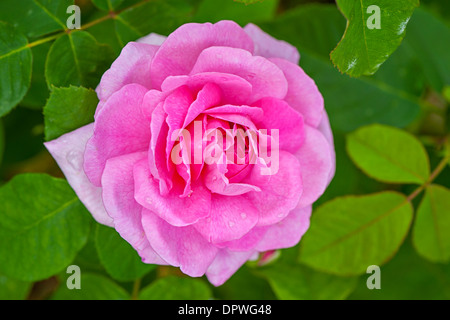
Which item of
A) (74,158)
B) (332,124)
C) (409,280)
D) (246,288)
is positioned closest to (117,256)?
(74,158)

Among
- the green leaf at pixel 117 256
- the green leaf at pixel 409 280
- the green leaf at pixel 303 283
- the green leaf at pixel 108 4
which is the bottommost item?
the green leaf at pixel 409 280

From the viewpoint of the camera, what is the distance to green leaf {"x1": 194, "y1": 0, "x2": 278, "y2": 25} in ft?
3.61

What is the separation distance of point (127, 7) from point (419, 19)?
0.76m

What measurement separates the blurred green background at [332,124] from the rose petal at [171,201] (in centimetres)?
26

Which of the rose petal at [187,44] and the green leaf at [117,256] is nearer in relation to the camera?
the rose petal at [187,44]

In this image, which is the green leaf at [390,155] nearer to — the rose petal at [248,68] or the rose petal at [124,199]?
the rose petal at [248,68]

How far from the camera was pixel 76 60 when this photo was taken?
73 centimetres

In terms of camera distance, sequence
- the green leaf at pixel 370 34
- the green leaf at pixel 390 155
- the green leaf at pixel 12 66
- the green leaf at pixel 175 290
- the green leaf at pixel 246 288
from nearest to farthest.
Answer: the green leaf at pixel 370 34
the green leaf at pixel 12 66
the green leaf at pixel 175 290
the green leaf at pixel 390 155
the green leaf at pixel 246 288

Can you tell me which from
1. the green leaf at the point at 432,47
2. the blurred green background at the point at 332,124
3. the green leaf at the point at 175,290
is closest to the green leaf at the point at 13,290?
the blurred green background at the point at 332,124

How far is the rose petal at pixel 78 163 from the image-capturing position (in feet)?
2.16

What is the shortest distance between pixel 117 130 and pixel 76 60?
0.17 metres

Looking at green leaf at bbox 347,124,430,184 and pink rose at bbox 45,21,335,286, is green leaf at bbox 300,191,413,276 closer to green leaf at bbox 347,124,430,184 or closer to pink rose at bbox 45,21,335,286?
green leaf at bbox 347,124,430,184

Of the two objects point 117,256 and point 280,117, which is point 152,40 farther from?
point 117,256
